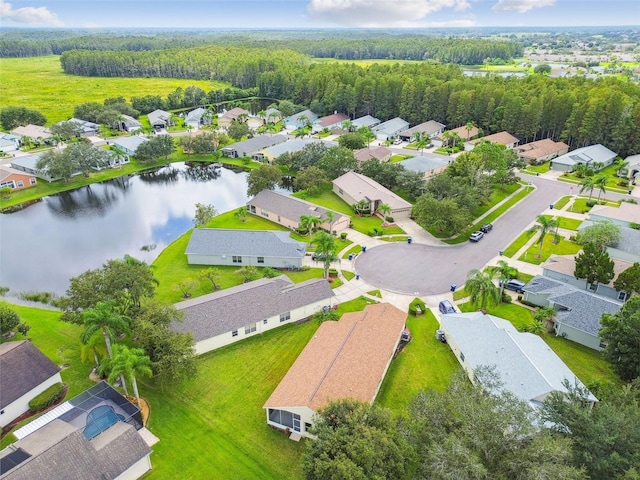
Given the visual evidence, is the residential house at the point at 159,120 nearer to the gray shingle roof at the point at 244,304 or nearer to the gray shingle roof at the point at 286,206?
the gray shingle roof at the point at 286,206

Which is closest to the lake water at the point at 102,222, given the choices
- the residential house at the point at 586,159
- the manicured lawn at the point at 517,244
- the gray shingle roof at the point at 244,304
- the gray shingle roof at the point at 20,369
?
the gray shingle roof at the point at 20,369

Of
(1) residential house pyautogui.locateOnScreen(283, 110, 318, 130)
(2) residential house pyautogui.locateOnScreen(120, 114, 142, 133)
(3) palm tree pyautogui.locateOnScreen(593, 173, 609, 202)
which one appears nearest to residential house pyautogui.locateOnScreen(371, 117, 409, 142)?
(1) residential house pyautogui.locateOnScreen(283, 110, 318, 130)

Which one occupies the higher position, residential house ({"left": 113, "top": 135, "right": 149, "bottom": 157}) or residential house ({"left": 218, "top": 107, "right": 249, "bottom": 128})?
residential house ({"left": 113, "top": 135, "right": 149, "bottom": 157})

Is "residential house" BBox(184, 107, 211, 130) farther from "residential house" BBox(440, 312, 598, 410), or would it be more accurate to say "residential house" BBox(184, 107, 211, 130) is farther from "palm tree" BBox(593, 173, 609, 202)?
"residential house" BBox(440, 312, 598, 410)

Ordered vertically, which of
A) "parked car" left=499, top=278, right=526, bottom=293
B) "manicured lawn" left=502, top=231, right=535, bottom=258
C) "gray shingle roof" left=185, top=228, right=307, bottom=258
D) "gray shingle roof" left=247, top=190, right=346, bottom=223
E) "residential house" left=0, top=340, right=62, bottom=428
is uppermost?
"residential house" left=0, top=340, right=62, bottom=428

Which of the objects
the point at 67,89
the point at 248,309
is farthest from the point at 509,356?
the point at 67,89

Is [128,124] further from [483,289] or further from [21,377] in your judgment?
[483,289]

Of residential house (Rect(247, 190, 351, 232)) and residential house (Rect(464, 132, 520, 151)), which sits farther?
residential house (Rect(464, 132, 520, 151))
